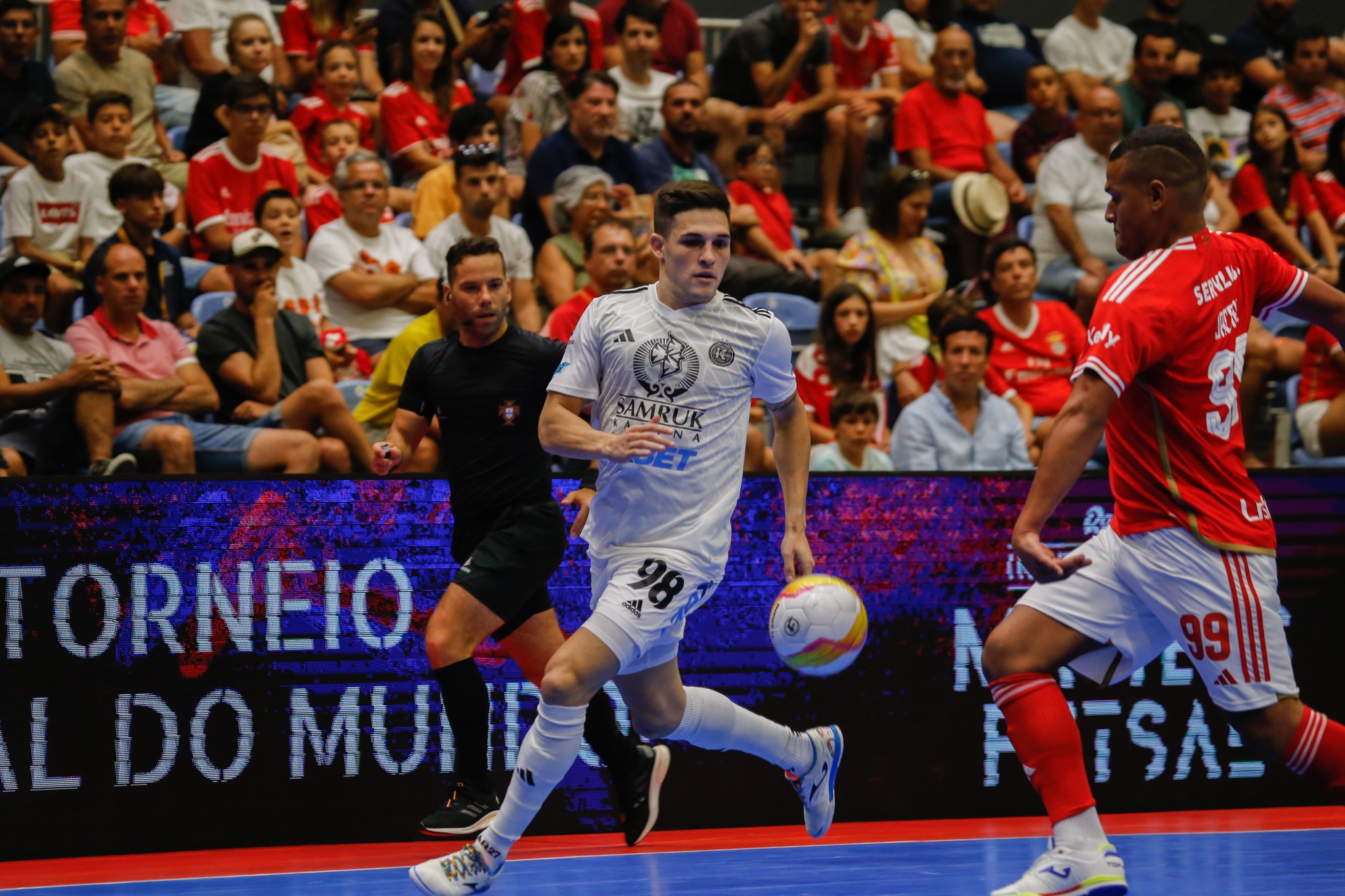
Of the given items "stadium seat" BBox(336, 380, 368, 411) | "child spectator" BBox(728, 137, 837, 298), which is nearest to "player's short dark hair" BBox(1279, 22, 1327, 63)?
"child spectator" BBox(728, 137, 837, 298)

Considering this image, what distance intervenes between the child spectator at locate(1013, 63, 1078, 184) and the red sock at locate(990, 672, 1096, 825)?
7746 mm

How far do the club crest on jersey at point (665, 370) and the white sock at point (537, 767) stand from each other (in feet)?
3.47

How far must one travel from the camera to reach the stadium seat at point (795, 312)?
959cm

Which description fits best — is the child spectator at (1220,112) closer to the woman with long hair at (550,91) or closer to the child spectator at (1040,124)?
the child spectator at (1040,124)

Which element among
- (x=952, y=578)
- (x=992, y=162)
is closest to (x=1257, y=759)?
(x=952, y=578)

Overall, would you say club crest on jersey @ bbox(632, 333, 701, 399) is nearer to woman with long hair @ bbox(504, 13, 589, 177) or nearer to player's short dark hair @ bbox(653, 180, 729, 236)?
player's short dark hair @ bbox(653, 180, 729, 236)

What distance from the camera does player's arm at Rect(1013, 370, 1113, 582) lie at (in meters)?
4.21

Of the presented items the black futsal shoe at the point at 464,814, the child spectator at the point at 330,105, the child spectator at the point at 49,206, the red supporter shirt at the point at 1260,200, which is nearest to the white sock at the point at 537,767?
the black futsal shoe at the point at 464,814

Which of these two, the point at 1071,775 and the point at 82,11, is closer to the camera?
the point at 1071,775

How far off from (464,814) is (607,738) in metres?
0.64

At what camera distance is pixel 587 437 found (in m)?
4.59

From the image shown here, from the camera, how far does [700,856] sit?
5953mm

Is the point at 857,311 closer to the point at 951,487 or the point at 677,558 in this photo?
the point at 951,487

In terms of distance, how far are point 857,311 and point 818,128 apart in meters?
3.61
